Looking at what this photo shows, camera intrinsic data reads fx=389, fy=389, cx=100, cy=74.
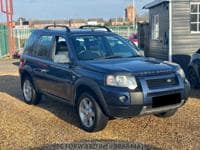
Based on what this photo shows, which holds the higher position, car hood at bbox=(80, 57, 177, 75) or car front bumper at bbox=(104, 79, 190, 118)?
car hood at bbox=(80, 57, 177, 75)

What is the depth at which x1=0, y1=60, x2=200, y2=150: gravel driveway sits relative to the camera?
600 centimetres

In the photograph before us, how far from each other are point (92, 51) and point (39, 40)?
1937mm

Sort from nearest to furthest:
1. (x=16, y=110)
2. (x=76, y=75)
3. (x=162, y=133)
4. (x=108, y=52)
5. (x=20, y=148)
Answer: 1. (x=20, y=148)
2. (x=162, y=133)
3. (x=76, y=75)
4. (x=108, y=52)
5. (x=16, y=110)

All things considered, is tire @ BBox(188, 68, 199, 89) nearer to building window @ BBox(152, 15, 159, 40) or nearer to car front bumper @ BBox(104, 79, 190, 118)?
car front bumper @ BBox(104, 79, 190, 118)

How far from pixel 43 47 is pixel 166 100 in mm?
3248

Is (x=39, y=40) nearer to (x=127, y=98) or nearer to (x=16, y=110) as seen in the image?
(x=16, y=110)

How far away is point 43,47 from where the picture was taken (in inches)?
333

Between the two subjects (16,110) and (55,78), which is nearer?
(55,78)

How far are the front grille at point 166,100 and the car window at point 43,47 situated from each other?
9.15 feet

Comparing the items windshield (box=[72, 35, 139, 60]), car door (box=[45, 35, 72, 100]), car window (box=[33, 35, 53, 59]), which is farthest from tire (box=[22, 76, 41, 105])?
windshield (box=[72, 35, 139, 60])

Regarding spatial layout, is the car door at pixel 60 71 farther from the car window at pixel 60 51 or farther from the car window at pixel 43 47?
the car window at pixel 43 47

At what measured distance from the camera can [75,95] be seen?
7066mm

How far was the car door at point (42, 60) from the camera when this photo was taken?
26.6 feet

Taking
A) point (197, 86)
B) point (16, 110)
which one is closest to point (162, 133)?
point (16, 110)
